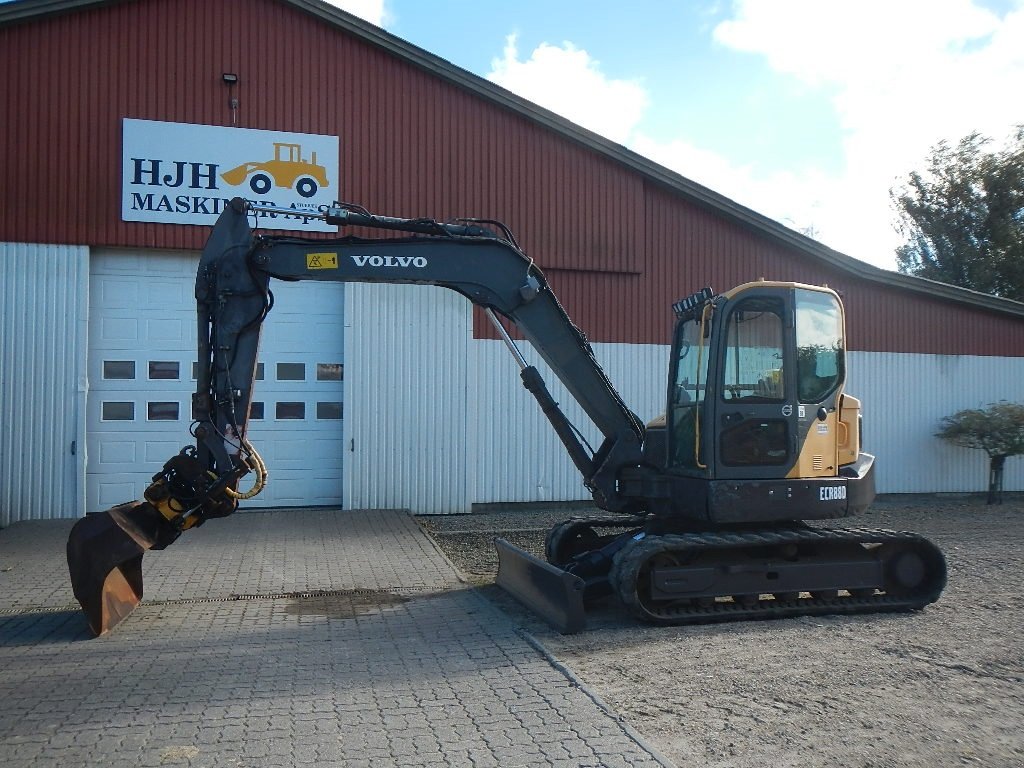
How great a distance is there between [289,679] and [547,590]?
2.25 m

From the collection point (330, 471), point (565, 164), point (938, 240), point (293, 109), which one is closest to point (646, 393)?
point (565, 164)

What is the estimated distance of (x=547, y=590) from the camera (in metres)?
7.24

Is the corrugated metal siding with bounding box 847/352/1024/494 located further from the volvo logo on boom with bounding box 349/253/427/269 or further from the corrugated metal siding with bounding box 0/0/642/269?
the volvo logo on boom with bounding box 349/253/427/269

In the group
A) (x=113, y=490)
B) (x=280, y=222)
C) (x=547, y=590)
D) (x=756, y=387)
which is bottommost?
(x=547, y=590)

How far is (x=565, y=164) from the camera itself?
15.0 m

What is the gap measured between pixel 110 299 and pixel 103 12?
4259 millimetres

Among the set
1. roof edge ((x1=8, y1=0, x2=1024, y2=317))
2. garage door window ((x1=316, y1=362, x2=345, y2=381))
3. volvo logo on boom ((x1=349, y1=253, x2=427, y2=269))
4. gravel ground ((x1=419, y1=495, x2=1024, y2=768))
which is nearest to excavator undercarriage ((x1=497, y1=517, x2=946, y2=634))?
gravel ground ((x1=419, y1=495, x2=1024, y2=768))

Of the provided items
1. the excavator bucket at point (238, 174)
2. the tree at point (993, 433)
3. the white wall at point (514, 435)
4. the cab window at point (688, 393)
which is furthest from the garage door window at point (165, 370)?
the tree at point (993, 433)

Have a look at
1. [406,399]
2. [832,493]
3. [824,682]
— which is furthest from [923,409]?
[824,682]

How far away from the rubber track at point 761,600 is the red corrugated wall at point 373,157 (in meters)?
7.78

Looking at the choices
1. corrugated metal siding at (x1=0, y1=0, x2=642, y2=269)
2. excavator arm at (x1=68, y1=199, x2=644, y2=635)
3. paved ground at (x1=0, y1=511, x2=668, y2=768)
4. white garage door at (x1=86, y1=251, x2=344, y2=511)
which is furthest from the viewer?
white garage door at (x1=86, y1=251, x2=344, y2=511)

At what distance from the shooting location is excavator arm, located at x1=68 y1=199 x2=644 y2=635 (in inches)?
274

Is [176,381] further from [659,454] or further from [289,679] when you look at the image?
[289,679]

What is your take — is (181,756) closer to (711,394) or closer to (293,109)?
(711,394)
